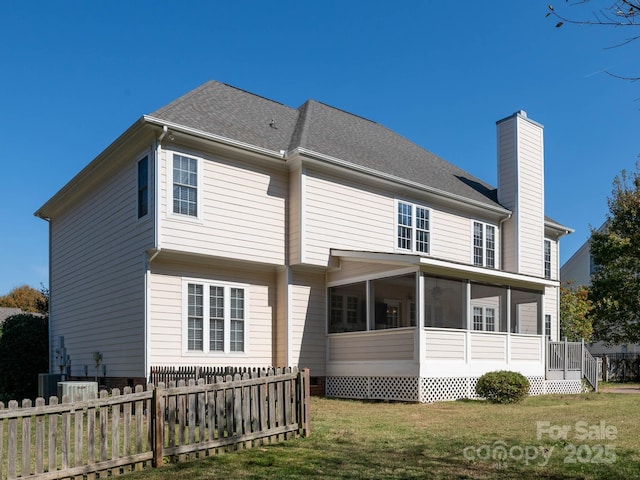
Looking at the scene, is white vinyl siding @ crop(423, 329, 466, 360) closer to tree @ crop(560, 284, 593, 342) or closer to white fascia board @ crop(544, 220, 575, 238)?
white fascia board @ crop(544, 220, 575, 238)

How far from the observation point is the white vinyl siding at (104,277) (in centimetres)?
1648

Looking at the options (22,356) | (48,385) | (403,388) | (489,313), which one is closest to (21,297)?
(22,356)

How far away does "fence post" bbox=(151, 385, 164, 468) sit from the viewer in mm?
7848

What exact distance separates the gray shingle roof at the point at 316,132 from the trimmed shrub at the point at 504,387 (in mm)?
7257

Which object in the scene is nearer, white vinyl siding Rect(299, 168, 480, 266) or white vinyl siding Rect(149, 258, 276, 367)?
white vinyl siding Rect(149, 258, 276, 367)

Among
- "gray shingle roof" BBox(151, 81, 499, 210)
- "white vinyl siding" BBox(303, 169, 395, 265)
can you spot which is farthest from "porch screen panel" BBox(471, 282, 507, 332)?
"white vinyl siding" BBox(303, 169, 395, 265)

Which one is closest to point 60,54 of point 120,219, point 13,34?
point 13,34

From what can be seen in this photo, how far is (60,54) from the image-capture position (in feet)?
57.1

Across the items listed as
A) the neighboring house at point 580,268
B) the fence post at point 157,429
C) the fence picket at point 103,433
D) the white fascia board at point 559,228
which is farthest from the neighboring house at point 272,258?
the neighboring house at point 580,268

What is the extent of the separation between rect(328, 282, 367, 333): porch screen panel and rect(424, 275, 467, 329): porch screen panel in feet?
8.58

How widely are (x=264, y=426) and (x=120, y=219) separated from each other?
10.6 metres

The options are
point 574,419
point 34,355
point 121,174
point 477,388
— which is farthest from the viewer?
point 34,355

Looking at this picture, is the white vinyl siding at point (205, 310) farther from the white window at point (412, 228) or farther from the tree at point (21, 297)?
the tree at point (21, 297)

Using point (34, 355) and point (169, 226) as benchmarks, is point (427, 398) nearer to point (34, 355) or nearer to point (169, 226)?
point (169, 226)
